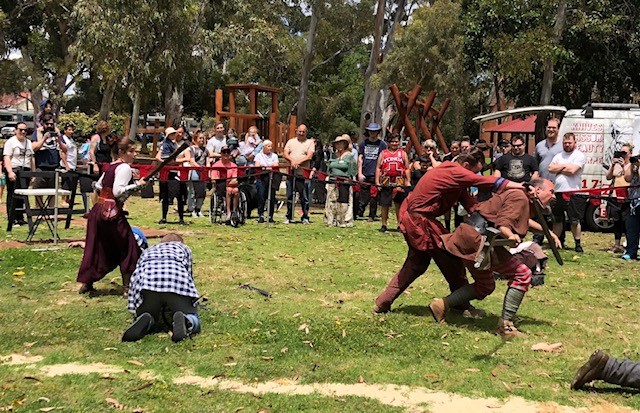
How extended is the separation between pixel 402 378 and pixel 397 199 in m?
8.73

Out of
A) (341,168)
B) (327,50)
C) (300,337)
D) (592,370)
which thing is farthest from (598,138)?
(327,50)

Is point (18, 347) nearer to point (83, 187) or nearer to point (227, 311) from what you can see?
point (227, 311)

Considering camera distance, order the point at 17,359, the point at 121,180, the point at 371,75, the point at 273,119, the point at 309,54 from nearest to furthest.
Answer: the point at 17,359, the point at 121,180, the point at 273,119, the point at 371,75, the point at 309,54

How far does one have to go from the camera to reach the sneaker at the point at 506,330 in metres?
7.14

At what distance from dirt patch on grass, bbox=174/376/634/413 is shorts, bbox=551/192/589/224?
6809 mm

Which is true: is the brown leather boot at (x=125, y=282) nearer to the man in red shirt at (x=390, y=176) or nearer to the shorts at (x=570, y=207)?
the shorts at (x=570, y=207)

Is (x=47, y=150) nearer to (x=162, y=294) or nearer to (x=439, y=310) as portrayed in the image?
(x=162, y=294)

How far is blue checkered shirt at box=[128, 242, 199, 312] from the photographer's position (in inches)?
269

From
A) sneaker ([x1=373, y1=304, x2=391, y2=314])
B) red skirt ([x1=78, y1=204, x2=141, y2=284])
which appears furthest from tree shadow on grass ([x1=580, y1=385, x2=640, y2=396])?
red skirt ([x1=78, y1=204, x2=141, y2=284])

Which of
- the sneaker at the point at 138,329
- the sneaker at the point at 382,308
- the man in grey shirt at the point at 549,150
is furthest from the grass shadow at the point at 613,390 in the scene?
the man in grey shirt at the point at 549,150

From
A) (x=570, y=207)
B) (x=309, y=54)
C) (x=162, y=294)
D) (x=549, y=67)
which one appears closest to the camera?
(x=162, y=294)

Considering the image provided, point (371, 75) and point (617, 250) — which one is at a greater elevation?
point (371, 75)

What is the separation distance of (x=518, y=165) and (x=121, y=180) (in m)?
6.11

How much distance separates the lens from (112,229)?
8367 mm
